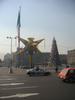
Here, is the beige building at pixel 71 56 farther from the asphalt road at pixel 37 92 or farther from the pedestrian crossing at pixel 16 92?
the pedestrian crossing at pixel 16 92

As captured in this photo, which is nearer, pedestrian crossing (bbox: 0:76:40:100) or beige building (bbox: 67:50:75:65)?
pedestrian crossing (bbox: 0:76:40:100)

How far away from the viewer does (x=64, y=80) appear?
28.1 m

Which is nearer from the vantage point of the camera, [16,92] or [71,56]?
[16,92]

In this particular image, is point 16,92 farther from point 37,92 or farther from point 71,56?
point 71,56

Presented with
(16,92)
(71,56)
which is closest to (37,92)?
(16,92)

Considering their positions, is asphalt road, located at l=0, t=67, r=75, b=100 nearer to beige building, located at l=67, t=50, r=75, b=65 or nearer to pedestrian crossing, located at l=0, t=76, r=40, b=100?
pedestrian crossing, located at l=0, t=76, r=40, b=100

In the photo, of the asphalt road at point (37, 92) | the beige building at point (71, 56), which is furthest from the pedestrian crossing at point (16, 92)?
the beige building at point (71, 56)

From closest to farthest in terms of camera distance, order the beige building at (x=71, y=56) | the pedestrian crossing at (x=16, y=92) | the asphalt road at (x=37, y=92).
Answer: the asphalt road at (x=37, y=92) → the pedestrian crossing at (x=16, y=92) → the beige building at (x=71, y=56)

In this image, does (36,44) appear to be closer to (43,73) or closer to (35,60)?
(43,73)

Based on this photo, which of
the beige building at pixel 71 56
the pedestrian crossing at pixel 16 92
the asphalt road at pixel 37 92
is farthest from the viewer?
the beige building at pixel 71 56

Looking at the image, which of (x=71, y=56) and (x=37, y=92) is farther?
(x=71, y=56)

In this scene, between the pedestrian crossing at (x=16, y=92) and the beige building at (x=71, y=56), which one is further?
the beige building at (x=71, y=56)

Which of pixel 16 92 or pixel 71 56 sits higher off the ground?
pixel 71 56

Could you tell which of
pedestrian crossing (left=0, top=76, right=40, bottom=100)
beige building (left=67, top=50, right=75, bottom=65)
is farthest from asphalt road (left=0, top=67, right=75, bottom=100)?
beige building (left=67, top=50, right=75, bottom=65)
